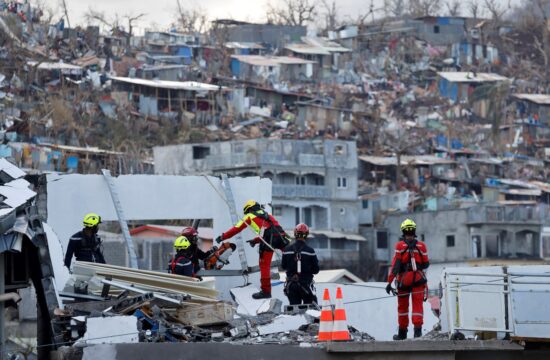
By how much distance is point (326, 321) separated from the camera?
1858 cm

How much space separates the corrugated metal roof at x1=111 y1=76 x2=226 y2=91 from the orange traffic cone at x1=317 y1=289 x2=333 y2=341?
72833 mm

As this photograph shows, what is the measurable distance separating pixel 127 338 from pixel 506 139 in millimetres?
86672

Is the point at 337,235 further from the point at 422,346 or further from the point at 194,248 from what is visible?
the point at 422,346

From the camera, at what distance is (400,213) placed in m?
83.3

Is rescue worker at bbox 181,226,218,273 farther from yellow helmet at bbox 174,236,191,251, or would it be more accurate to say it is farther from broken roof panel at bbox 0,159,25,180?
broken roof panel at bbox 0,159,25,180

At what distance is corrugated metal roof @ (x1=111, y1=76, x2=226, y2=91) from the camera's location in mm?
91125

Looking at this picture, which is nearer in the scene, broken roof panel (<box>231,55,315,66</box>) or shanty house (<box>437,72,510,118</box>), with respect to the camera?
broken roof panel (<box>231,55,315,66</box>)

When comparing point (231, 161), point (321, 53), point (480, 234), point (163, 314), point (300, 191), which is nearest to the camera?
point (163, 314)

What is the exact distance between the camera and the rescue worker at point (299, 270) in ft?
71.6

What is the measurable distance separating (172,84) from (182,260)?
71.6m

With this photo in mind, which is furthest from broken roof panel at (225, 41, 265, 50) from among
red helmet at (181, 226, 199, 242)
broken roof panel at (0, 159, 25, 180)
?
broken roof panel at (0, 159, 25, 180)

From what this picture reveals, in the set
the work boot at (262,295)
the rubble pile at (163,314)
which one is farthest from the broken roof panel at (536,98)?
the rubble pile at (163,314)

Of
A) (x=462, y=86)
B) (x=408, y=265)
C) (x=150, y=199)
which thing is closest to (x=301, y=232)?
(x=408, y=265)

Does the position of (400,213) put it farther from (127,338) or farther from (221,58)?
(127,338)
